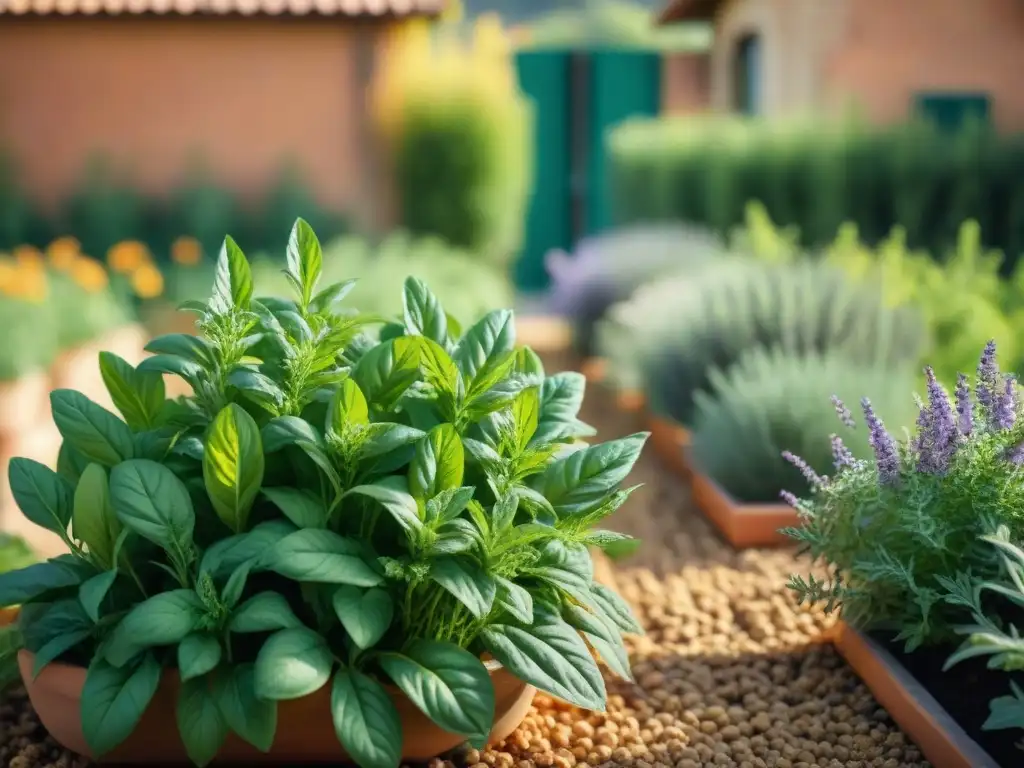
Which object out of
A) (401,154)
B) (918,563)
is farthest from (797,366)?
(401,154)

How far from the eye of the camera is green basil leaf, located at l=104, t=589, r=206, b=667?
1.84m

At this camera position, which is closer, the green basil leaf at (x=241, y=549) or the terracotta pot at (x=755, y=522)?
the green basil leaf at (x=241, y=549)

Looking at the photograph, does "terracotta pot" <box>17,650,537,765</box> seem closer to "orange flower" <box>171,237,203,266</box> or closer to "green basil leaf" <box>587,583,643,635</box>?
"green basil leaf" <box>587,583,643,635</box>

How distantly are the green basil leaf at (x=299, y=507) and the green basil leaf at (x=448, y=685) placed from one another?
0.26m

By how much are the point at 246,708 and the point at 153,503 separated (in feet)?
1.21

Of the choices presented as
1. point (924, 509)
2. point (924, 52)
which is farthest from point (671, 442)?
point (924, 52)

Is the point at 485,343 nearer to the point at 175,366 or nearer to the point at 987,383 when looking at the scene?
the point at 175,366

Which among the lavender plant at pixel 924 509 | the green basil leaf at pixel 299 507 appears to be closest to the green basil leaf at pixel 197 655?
the green basil leaf at pixel 299 507

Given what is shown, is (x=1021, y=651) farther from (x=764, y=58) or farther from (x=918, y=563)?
(x=764, y=58)

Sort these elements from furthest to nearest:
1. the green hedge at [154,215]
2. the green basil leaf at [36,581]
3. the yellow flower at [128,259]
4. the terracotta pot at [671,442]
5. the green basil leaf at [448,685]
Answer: the green hedge at [154,215]
the yellow flower at [128,259]
the terracotta pot at [671,442]
the green basil leaf at [36,581]
the green basil leaf at [448,685]

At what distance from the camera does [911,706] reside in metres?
2.20

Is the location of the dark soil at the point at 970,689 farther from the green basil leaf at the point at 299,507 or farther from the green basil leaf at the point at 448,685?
the green basil leaf at the point at 299,507

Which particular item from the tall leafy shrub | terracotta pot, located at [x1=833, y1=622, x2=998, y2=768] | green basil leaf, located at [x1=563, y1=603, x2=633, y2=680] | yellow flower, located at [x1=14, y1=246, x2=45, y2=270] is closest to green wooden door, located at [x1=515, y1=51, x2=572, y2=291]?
the tall leafy shrub

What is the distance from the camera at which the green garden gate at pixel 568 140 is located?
512 inches
